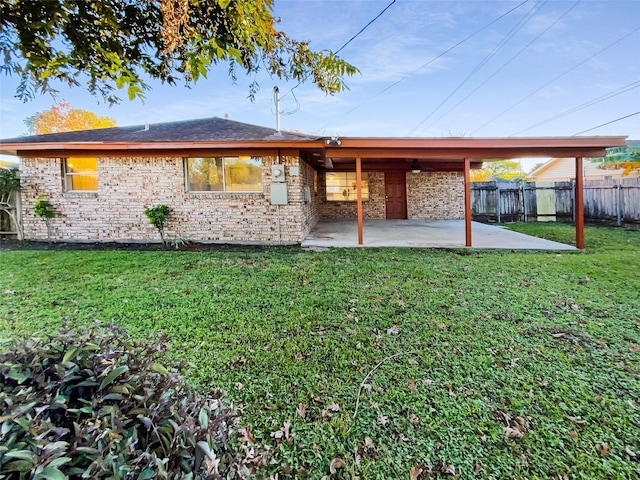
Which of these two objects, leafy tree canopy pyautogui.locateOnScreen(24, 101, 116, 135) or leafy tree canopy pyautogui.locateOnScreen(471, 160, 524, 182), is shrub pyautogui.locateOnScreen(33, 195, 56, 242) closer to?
leafy tree canopy pyautogui.locateOnScreen(24, 101, 116, 135)

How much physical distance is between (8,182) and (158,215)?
4.13 meters

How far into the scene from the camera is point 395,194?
1533 cm

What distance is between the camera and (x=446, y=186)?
49.8ft

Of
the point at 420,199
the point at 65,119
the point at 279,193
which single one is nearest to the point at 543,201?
the point at 420,199

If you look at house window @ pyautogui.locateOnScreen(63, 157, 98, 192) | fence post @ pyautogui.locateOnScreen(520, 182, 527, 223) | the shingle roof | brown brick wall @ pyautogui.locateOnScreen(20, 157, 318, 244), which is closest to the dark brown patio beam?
the shingle roof

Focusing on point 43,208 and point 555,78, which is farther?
point 555,78

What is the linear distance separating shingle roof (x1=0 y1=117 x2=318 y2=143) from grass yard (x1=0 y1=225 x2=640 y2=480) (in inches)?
160

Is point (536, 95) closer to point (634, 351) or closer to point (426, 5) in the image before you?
point (426, 5)

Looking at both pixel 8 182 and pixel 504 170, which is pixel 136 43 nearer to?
pixel 8 182

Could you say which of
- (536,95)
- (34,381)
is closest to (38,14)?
(34,381)

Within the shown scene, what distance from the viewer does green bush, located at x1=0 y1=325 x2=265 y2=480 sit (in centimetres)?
103

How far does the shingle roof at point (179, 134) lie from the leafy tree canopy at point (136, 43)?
5155mm

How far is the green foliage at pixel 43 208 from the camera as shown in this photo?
8758mm

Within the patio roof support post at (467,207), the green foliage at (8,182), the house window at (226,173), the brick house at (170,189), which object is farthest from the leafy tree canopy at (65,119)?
the patio roof support post at (467,207)
